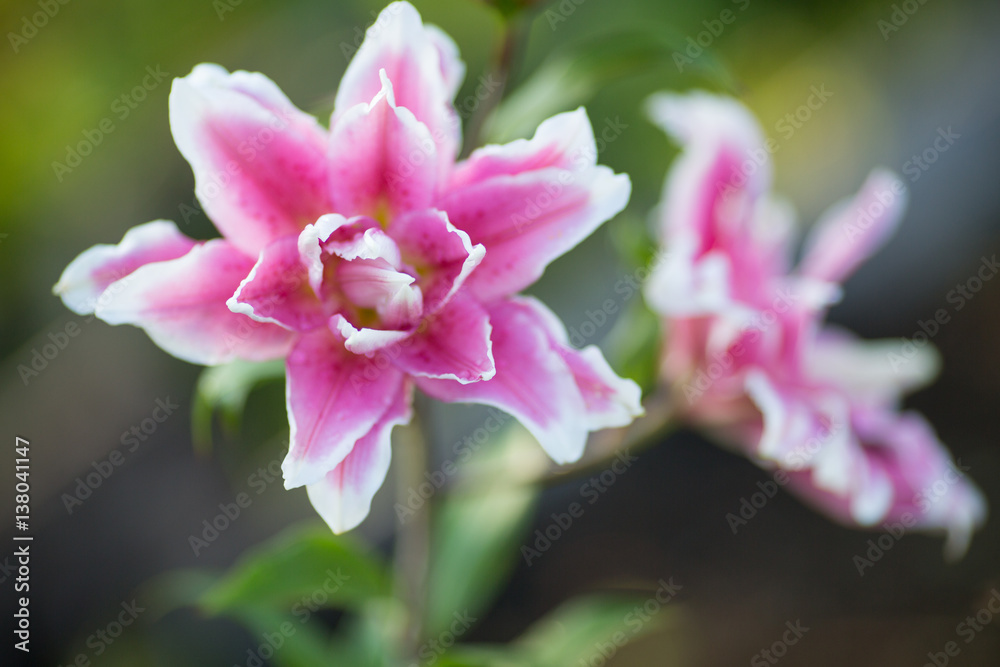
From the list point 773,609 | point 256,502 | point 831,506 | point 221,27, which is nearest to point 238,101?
point 831,506

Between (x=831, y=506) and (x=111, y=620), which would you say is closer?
(x=831, y=506)

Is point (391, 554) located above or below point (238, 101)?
below

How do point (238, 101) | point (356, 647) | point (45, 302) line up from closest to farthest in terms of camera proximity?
point (238, 101)
point (356, 647)
point (45, 302)

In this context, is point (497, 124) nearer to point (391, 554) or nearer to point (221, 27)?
point (391, 554)
